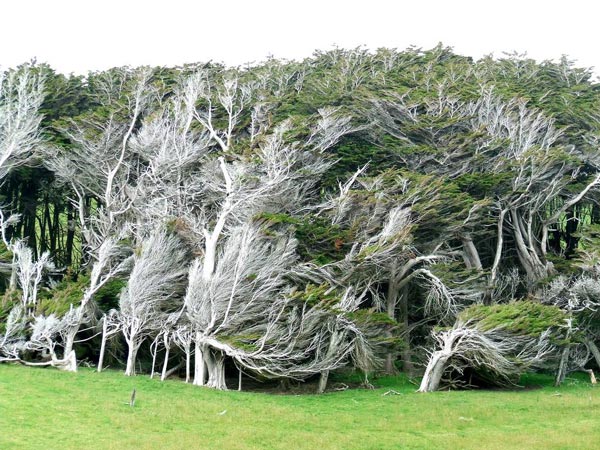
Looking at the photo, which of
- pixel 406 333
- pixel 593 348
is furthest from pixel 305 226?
pixel 593 348

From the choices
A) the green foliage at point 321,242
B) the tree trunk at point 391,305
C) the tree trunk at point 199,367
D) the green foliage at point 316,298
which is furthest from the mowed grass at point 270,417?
the green foliage at point 321,242

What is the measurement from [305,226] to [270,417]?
9795 mm

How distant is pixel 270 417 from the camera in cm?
2080

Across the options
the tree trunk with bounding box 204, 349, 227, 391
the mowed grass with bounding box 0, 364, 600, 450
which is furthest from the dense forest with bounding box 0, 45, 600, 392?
the mowed grass with bounding box 0, 364, 600, 450

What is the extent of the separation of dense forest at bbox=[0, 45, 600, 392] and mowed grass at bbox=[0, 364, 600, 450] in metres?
1.63

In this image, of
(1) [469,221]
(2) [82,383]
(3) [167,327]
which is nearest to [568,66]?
(1) [469,221]

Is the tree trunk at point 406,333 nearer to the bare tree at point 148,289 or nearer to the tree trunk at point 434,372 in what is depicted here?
the tree trunk at point 434,372

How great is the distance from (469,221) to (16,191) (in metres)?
23.3

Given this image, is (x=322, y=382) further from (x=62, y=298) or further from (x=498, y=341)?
(x=62, y=298)

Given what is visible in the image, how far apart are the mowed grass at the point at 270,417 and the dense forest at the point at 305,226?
1630 millimetres

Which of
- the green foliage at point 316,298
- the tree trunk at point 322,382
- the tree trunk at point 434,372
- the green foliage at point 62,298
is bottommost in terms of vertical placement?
the tree trunk at point 322,382

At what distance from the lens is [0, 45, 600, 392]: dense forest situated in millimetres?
26375

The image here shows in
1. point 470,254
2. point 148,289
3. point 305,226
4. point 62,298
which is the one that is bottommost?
point 62,298

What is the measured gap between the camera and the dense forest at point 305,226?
26375 millimetres
